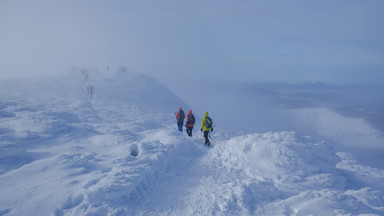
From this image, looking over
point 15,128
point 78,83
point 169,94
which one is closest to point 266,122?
point 169,94

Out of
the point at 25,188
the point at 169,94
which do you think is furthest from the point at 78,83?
the point at 25,188

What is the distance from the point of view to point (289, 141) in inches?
349

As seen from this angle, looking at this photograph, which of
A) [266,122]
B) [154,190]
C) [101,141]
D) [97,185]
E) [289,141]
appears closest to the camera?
[97,185]

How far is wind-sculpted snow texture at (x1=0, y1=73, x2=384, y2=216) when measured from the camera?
535 centimetres

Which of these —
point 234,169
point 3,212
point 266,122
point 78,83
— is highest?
point 78,83

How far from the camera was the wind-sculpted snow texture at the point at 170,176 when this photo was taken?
535 cm

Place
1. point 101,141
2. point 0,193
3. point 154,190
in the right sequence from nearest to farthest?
1. point 0,193
2. point 154,190
3. point 101,141

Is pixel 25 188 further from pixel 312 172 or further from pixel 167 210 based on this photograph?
pixel 312 172

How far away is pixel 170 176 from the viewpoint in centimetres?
735

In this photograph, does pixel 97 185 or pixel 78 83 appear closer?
pixel 97 185

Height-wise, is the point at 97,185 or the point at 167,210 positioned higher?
the point at 97,185

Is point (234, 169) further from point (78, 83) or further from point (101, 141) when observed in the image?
point (78, 83)

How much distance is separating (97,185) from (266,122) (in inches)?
2457

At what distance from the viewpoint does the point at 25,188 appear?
5.57 metres
